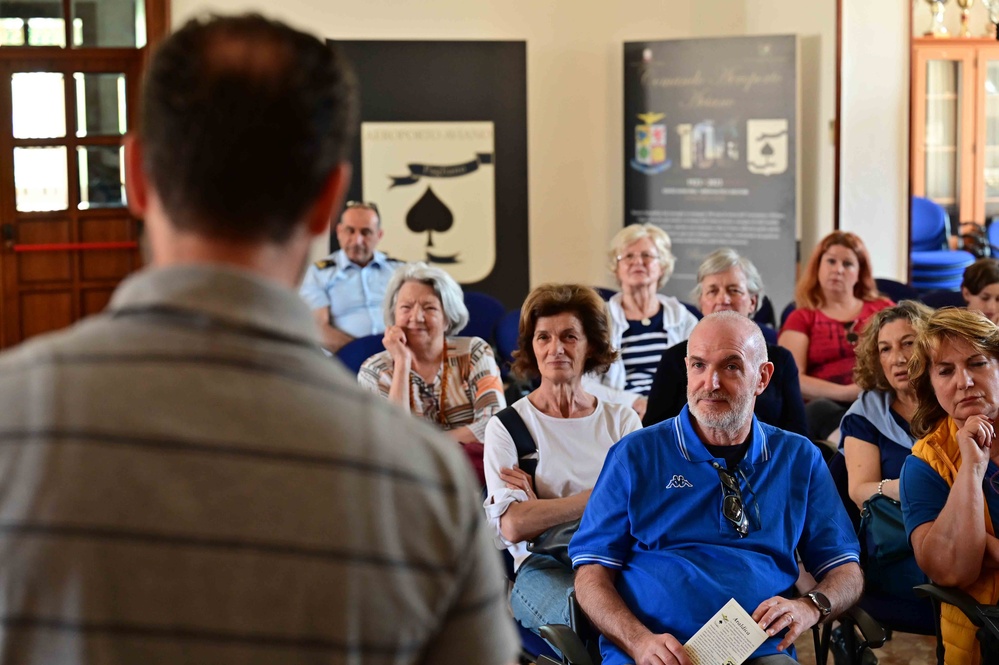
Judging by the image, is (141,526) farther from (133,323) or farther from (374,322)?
(374,322)

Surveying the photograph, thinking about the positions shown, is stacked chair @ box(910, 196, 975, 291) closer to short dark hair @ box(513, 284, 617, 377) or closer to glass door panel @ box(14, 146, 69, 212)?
short dark hair @ box(513, 284, 617, 377)

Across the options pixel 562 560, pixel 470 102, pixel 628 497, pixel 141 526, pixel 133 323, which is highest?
pixel 470 102

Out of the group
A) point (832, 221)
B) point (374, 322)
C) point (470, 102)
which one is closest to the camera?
point (374, 322)

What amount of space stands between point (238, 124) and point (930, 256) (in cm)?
732

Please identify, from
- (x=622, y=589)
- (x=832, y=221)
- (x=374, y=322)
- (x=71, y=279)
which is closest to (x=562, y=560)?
(x=622, y=589)

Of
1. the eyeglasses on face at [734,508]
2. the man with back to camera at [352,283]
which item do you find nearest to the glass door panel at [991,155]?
the man with back to camera at [352,283]

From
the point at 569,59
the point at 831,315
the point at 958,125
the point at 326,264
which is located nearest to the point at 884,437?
the point at 831,315

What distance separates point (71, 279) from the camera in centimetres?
822

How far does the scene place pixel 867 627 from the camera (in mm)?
2643

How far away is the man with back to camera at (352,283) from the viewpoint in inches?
241

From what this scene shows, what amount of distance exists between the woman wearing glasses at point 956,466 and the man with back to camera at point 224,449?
7.37ft

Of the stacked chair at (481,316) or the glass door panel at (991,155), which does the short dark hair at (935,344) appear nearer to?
the stacked chair at (481,316)

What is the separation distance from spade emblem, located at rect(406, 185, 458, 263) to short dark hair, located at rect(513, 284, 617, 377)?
4062mm

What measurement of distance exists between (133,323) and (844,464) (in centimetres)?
304
